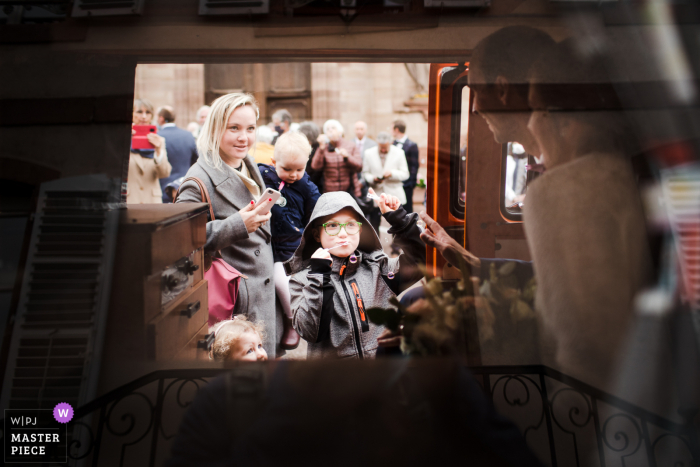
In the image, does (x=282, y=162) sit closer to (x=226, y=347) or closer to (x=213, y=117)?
(x=213, y=117)

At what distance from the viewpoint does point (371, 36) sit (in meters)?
1.61

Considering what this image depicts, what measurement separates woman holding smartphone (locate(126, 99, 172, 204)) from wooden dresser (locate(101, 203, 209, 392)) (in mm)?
110

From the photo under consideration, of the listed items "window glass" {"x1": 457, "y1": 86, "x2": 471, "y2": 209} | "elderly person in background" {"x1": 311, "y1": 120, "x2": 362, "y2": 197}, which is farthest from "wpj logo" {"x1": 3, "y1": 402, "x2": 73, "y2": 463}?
"window glass" {"x1": 457, "y1": 86, "x2": 471, "y2": 209}

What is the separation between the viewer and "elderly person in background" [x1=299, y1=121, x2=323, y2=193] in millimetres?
1734

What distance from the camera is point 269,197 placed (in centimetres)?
168

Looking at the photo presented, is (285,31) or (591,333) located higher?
(285,31)

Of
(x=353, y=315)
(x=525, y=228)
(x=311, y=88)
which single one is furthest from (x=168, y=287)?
(x=525, y=228)

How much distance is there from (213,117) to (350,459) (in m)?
1.26

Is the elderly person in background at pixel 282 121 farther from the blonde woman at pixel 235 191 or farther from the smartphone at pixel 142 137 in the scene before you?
the smartphone at pixel 142 137

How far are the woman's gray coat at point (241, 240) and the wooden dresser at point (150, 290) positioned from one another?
0.37ft

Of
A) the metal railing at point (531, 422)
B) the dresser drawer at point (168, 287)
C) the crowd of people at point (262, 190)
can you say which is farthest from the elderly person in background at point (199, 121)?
the metal railing at point (531, 422)

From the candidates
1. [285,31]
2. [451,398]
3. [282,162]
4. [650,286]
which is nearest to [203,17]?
[285,31]

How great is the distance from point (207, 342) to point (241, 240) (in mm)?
381

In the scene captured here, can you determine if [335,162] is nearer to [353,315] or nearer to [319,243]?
[319,243]
